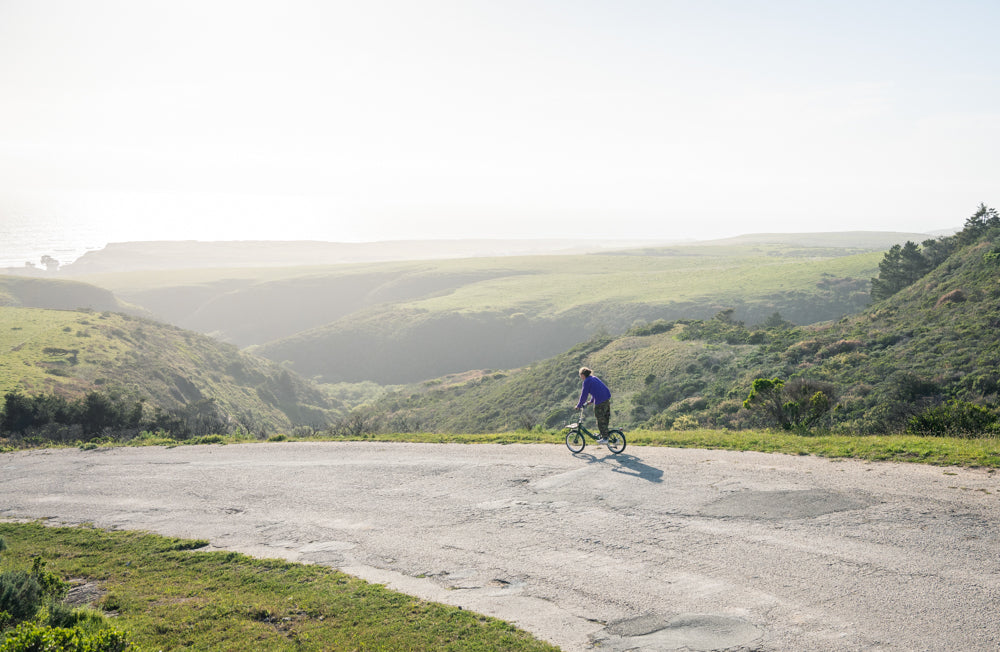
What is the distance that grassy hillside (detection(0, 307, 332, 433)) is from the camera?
3616 centimetres

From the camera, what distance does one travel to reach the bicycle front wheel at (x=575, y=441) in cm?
1616

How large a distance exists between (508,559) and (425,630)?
246 cm

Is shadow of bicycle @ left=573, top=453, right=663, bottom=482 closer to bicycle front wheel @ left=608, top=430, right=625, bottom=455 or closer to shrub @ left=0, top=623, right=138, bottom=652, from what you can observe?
bicycle front wheel @ left=608, top=430, right=625, bottom=455

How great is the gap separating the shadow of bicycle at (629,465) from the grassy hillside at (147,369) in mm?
20480

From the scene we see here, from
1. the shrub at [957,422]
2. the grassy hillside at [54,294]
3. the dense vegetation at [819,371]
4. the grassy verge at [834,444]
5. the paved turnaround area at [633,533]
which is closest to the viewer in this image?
the paved turnaround area at [633,533]

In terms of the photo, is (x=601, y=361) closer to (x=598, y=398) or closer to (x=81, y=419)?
(x=598, y=398)

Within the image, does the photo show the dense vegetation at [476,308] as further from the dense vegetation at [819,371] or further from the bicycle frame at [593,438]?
the bicycle frame at [593,438]

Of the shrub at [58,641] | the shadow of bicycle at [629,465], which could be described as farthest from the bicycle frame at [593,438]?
the shrub at [58,641]

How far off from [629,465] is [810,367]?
56.4 ft

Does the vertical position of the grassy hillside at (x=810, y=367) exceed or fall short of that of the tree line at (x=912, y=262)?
it falls short

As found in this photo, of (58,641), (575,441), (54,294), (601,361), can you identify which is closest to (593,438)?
(575,441)

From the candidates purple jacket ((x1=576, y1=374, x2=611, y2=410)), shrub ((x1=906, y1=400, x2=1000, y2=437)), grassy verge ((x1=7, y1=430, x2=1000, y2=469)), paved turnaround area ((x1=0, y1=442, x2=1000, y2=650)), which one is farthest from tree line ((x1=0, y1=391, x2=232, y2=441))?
shrub ((x1=906, y1=400, x2=1000, y2=437))

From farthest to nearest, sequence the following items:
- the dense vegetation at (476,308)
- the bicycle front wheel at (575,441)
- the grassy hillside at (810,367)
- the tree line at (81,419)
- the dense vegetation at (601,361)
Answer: the dense vegetation at (476,308)
the tree line at (81,419)
the dense vegetation at (601,361)
the grassy hillside at (810,367)
the bicycle front wheel at (575,441)

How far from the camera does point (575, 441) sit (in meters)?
16.4
